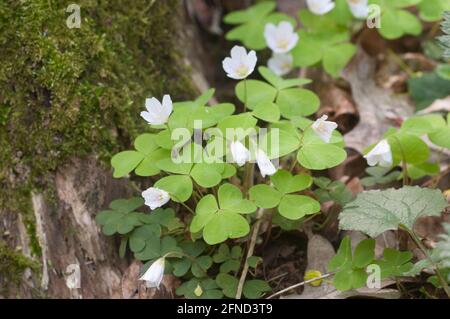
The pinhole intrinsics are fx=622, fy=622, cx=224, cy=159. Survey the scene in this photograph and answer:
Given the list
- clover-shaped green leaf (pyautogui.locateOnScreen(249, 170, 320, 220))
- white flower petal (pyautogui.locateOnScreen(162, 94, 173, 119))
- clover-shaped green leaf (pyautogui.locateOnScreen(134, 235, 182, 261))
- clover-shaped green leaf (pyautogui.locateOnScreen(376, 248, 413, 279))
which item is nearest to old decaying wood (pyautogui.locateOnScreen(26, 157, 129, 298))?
clover-shaped green leaf (pyautogui.locateOnScreen(134, 235, 182, 261))

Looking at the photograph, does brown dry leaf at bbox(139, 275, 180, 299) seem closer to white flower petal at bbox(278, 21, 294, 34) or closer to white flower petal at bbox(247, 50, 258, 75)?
white flower petal at bbox(247, 50, 258, 75)

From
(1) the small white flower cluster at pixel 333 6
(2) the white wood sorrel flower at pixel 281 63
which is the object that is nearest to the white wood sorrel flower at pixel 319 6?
(1) the small white flower cluster at pixel 333 6

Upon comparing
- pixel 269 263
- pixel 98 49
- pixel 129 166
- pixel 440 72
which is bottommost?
pixel 269 263

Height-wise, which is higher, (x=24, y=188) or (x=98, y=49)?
(x=98, y=49)

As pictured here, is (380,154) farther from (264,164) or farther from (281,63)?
(281,63)

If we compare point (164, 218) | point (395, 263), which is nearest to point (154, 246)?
point (164, 218)
